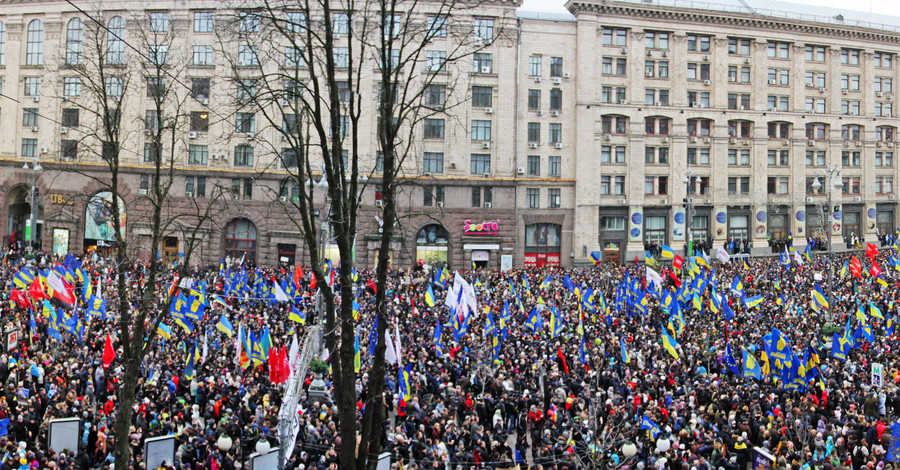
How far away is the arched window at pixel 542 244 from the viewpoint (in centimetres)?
5856

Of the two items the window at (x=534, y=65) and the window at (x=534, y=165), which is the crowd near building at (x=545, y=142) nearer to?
the window at (x=534, y=65)

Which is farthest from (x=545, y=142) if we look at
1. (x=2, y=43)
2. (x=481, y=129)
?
(x=2, y=43)

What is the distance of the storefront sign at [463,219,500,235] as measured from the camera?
5681 centimetres

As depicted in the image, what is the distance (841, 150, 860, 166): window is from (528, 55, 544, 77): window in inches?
1050

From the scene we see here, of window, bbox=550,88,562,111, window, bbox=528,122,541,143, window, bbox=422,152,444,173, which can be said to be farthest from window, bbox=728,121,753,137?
window, bbox=422,152,444,173

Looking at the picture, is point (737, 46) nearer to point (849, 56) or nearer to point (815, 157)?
point (849, 56)

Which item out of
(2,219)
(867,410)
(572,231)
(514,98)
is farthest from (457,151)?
(867,410)

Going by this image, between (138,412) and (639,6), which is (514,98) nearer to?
(639,6)

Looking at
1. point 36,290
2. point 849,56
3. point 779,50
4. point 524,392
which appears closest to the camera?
point 524,392

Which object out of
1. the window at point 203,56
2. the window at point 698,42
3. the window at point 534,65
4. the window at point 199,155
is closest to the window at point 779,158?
the window at point 698,42

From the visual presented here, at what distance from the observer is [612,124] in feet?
197

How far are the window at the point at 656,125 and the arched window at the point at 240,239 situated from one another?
2844 centimetres

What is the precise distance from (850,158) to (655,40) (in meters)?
20.0

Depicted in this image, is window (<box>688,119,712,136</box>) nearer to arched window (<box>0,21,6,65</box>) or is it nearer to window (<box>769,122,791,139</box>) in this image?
window (<box>769,122,791,139</box>)
